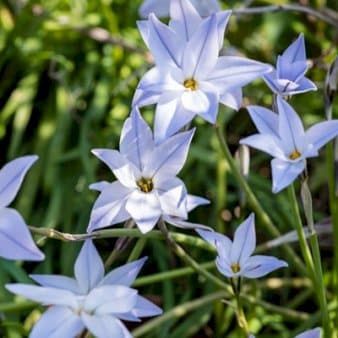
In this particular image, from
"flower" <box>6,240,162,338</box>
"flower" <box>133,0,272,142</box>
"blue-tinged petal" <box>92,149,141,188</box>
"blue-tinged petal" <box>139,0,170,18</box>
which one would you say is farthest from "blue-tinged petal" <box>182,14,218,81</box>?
"blue-tinged petal" <box>139,0,170,18</box>

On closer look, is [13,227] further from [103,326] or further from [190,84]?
[190,84]

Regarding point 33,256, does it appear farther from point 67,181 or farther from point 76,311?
point 67,181

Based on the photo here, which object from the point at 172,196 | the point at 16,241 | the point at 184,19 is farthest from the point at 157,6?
the point at 16,241

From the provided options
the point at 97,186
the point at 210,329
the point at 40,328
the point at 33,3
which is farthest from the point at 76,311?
the point at 33,3

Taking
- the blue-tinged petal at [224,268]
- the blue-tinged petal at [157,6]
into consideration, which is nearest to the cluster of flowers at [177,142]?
the blue-tinged petal at [224,268]

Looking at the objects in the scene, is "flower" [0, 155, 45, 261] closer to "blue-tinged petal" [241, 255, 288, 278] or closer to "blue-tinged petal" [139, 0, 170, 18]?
"blue-tinged petal" [241, 255, 288, 278]

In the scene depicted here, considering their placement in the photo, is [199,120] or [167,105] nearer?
[167,105]
